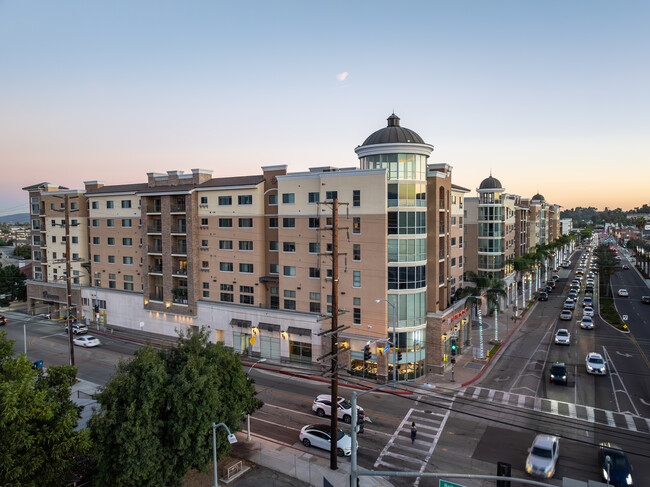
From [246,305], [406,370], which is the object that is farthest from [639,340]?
[246,305]

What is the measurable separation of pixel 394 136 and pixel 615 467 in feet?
97.8

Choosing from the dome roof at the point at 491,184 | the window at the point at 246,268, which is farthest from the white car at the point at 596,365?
the window at the point at 246,268

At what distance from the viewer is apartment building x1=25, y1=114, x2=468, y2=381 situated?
38562mm

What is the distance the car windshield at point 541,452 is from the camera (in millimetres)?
23594

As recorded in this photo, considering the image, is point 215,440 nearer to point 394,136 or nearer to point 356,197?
point 356,197

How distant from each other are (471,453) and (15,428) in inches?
934

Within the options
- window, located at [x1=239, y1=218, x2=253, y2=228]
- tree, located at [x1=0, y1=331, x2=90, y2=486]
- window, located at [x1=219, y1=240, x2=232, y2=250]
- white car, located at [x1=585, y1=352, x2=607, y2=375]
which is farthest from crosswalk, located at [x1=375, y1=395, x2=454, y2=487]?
window, located at [x1=219, y1=240, x2=232, y2=250]

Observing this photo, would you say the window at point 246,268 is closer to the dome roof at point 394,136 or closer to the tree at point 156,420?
the dome roof at point 394,136

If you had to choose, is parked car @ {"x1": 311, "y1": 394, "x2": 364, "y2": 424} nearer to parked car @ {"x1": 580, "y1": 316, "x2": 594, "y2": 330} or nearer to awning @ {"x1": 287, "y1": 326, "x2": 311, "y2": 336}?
awning @ {"x1": 287, "y1": 326, "x2": 311, "y2": 336}

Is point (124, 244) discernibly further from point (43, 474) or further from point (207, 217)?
point (43, 474)

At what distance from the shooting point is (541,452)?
23.8 m

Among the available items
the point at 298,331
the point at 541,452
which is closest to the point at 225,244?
the point at 298,331

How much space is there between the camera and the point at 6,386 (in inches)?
637

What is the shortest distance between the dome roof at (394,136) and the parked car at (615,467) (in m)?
27.5
